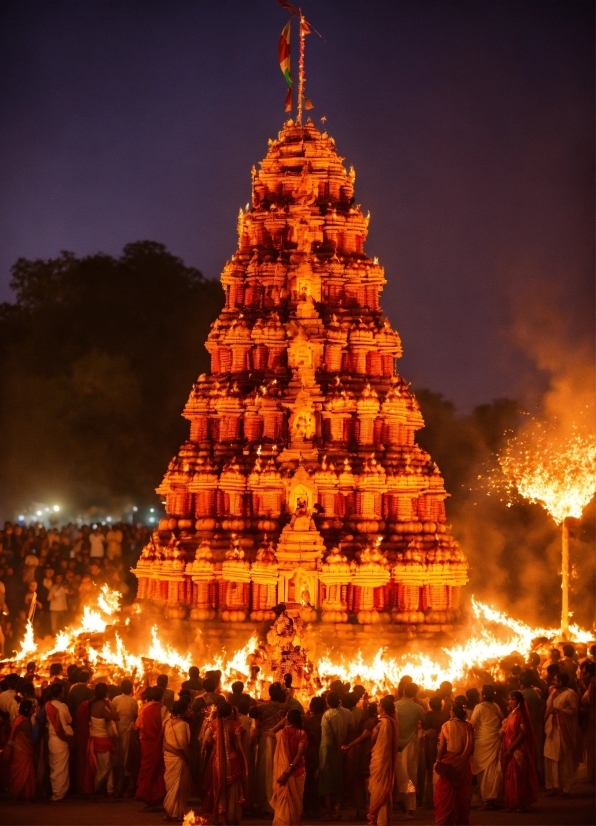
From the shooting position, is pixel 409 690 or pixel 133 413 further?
pixel 133 413

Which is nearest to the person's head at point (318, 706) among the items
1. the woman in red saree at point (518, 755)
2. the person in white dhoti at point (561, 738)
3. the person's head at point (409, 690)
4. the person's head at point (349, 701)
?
the person's head at point (349, 701)

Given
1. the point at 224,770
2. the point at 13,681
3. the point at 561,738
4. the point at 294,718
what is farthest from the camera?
the point at 13,681

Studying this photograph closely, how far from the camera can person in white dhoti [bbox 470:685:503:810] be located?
1716 cm

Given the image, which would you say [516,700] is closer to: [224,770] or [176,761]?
[224,770]

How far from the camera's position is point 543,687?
62.8 feet

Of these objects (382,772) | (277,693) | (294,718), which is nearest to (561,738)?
(382,772)

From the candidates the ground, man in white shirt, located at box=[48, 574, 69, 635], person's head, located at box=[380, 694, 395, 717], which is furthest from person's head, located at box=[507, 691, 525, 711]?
man in white shirt, located at box=[48, 574, 69, 635]

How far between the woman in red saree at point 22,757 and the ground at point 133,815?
20 cm

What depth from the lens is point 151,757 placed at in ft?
56.5

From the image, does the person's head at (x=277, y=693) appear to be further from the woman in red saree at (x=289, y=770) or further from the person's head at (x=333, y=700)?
the woman in red saree at (x=289, y=770)

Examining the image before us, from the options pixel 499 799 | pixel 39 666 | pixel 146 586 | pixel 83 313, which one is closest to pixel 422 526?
pixel 146 586

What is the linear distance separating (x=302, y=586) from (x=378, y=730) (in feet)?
34.3

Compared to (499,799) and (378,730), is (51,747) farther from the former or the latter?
(499,799)

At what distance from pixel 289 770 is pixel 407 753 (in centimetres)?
212
